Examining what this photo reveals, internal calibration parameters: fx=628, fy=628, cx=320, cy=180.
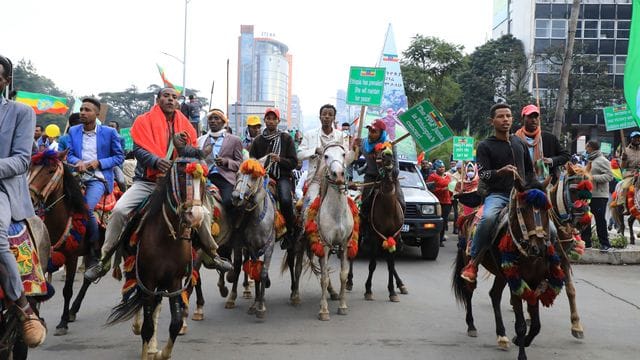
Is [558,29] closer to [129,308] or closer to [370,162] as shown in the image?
[370,162]

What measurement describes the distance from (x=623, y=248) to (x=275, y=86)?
127 metres

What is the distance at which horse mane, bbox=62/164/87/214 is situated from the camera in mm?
7227

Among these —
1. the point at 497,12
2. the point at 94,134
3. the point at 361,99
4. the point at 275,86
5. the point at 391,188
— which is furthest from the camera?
the point at 275,86

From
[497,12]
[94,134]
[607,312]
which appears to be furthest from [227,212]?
[497,12]

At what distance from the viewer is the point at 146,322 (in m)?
5.94

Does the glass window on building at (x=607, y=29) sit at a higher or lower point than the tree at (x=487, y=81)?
higher

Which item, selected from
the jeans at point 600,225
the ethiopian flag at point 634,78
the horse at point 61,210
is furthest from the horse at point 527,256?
the ethiopian flag at point 634,78

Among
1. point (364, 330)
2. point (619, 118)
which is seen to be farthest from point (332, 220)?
point (619, 118)

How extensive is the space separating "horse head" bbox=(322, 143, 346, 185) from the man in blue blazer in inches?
107

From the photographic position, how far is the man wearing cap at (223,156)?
8.47m

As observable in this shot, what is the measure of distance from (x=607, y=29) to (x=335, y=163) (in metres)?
58.2

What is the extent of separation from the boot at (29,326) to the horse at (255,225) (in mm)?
3648

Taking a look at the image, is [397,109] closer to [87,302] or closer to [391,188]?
[391,188]

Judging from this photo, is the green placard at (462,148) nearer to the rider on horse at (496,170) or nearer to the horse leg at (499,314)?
the rider on horse at (496,170)
